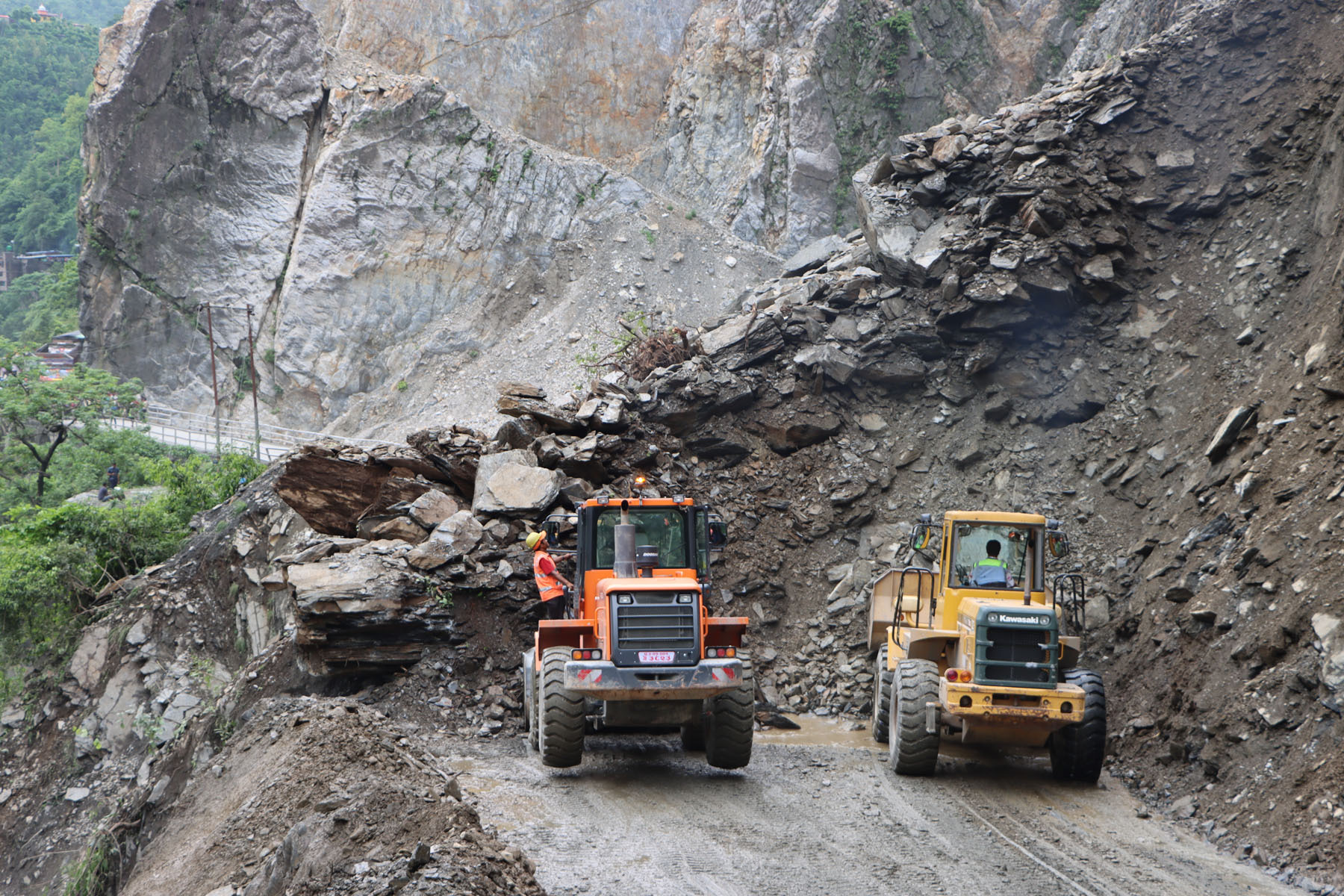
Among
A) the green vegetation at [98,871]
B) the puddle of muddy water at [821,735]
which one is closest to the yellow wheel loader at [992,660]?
the puddle of muddy water at [821,735]

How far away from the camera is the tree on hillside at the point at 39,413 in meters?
30.0

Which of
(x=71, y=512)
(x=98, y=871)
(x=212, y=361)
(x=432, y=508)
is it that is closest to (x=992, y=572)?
(x=432, y=508)

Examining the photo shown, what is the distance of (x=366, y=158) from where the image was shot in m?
35.6

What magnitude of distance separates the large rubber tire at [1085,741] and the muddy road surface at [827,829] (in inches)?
7.0

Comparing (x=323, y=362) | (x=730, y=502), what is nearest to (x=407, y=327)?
(x=323, y=362)

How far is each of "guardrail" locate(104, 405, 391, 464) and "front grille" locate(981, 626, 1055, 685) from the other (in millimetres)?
26017

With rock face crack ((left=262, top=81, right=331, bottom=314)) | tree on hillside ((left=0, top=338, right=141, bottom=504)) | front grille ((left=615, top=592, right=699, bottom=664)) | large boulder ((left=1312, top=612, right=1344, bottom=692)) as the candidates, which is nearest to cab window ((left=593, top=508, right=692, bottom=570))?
front grille ((left=615, top=592, right=699, bottom=664))

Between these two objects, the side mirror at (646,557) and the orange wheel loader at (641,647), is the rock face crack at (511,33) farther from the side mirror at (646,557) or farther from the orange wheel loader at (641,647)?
the side mirror at (646,557)

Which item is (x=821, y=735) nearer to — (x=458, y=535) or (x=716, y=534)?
(x=716, y=534)

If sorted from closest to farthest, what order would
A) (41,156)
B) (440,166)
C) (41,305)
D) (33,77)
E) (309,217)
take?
(309,217)
(440,166)
(41,305)
(41,156)
(33,77)

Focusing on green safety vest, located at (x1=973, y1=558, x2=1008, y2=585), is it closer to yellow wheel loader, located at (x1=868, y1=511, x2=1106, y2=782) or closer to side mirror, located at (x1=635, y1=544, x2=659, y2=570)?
yellow wheel loader, located at (x1=868, y1=511, x2=1106, y2=782)

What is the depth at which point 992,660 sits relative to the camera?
8.41 meters

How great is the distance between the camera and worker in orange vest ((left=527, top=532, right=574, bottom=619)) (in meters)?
9.86

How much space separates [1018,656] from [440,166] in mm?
32275
